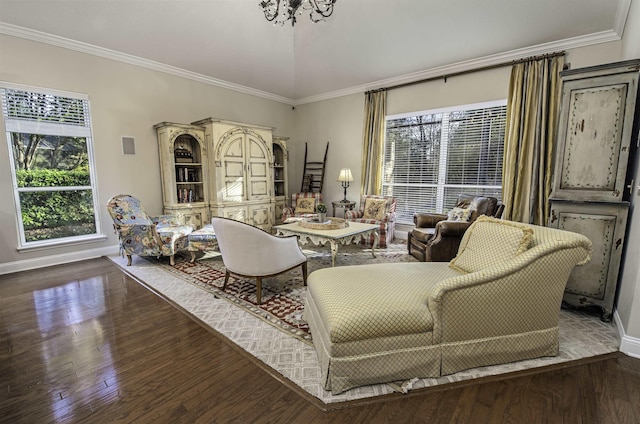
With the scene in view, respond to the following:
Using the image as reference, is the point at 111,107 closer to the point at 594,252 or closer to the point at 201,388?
the point at 201,388

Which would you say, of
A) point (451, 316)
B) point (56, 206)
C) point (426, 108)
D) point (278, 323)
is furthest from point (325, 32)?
point (56, 206)

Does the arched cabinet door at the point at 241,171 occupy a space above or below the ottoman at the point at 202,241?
above

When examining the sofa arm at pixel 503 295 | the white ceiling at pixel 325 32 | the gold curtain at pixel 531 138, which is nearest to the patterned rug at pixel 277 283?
the sofa arm at pixel 503 295

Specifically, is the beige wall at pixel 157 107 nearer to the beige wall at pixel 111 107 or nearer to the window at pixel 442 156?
the beige wall at pixel 111 107

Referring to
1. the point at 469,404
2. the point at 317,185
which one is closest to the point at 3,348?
the point at 469,404

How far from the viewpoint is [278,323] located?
242 cm

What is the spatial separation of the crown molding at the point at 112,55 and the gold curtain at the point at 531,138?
4.76 m

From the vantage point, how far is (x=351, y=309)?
5.42ft

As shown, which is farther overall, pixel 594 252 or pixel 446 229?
pixel 446 229

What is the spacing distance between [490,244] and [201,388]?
2122 mm

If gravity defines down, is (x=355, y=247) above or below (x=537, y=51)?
below

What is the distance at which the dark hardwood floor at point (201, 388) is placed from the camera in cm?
150

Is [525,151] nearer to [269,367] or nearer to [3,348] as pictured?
[269,367]

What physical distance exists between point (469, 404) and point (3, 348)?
3.15m
